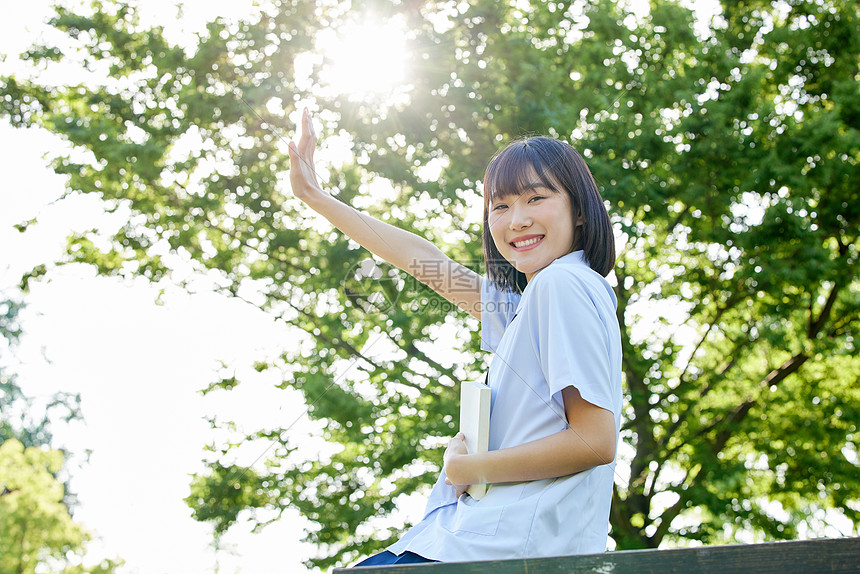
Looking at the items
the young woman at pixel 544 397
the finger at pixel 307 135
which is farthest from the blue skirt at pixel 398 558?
the finger at pixel 307 135

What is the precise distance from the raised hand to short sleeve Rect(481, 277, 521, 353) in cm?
→ 58

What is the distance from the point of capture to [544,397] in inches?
51.7

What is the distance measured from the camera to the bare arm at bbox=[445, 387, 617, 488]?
1.23 metres

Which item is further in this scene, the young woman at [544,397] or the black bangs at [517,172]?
the black bangs at [517,172]

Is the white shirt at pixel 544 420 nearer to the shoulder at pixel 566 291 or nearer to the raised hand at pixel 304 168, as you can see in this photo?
the shoulder at pixel 566 291

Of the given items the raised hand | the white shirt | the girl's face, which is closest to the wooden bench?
the white shirt

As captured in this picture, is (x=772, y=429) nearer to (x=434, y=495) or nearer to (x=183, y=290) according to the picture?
(x=183, y=290)

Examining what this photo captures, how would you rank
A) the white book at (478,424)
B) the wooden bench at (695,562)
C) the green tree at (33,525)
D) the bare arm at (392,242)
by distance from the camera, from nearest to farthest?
the wooden bench at (695,562), the white book at (478,424), the bare arm at (392,242), the green tree at (33,525)

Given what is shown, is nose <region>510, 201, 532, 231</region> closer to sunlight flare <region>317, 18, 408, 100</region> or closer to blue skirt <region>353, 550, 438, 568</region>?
blue skirt <region>353, 550, 438, 568</region>

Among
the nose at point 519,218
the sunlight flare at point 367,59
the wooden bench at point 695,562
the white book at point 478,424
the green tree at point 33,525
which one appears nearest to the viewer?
the wooden bench at point 695,562

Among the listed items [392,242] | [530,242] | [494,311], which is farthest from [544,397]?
[392,242]

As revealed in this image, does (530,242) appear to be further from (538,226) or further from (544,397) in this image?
(544,397)

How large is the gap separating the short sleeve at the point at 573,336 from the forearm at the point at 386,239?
0.73 meters

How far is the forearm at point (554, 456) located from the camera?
123 cm
